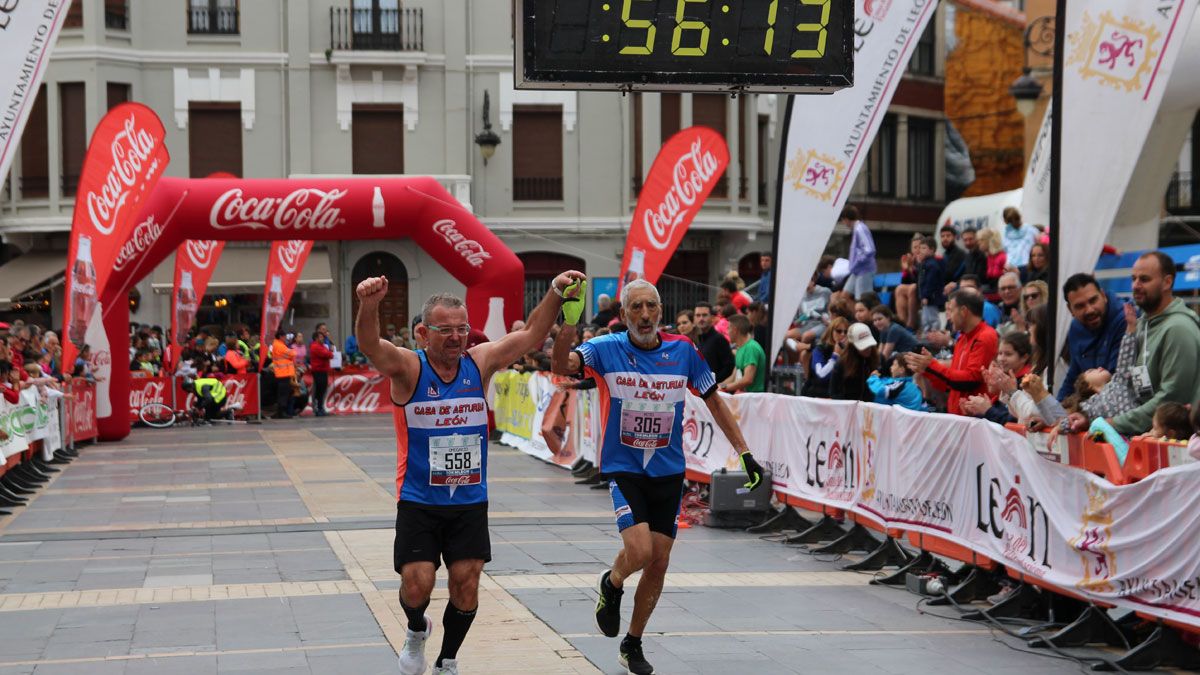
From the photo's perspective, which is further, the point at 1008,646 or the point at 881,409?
the point at 881,409

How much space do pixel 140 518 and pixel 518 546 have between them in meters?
4.17

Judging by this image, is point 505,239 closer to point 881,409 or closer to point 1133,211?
point 1133,211

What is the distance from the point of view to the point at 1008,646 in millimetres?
8586

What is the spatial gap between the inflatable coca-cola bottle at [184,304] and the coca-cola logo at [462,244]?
22.7 ft

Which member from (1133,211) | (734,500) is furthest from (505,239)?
(734,500)

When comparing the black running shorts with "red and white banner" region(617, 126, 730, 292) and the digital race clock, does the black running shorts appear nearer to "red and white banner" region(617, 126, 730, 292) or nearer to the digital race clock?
the digital race clock

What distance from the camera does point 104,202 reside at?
21.7 metres

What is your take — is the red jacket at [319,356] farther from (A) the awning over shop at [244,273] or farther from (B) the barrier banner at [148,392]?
(A) the awning over shop at [244,273]

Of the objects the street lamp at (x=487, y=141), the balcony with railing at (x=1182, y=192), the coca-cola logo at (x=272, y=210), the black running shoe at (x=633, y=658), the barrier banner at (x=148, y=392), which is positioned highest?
the street lamp at (x=487, y=141)

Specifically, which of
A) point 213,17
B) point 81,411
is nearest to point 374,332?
point 81,411

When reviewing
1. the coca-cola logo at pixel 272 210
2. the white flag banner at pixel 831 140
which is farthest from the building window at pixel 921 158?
the white flag banner at pixel 831 140

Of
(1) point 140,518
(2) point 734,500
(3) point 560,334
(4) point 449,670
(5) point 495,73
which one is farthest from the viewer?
(5) point 495,73

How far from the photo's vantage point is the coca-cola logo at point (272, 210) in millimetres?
23328

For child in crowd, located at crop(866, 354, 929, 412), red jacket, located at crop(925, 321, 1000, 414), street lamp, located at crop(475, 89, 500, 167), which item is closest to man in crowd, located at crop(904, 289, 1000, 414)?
red jacket, located at crop(925, 321, 1000, 414)
